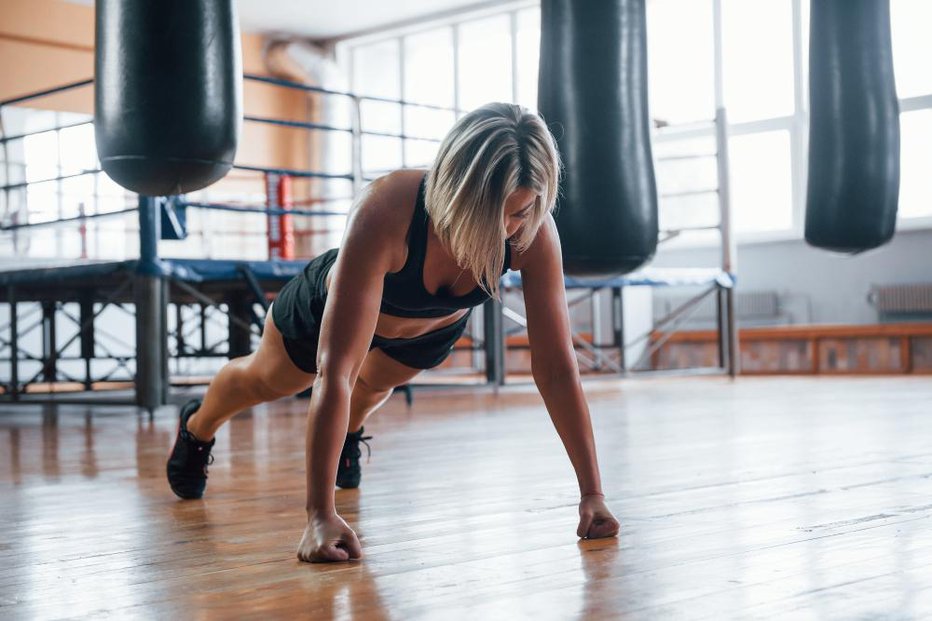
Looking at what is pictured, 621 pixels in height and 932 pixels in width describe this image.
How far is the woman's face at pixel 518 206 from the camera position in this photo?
1505 millimetres

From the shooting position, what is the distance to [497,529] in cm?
177

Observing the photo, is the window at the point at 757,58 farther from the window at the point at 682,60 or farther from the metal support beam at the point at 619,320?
the metal support beam at the point at 619,320

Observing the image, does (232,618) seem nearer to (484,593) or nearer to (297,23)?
(484,593)

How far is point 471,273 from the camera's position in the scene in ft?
5.55

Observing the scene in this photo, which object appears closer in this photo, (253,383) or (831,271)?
(253,383)

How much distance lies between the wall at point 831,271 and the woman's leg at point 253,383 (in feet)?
24.5

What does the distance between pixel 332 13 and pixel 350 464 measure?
981 cm

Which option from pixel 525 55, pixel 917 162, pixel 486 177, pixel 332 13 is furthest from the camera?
pixel 332 13

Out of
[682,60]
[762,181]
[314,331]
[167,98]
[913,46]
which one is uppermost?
[682,60]

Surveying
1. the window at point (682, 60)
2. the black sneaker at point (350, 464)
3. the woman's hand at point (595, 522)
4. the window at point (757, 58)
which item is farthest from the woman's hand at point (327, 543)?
the window at point (682, 60)

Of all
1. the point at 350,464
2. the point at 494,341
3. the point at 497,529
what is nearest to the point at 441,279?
the point at 497,529

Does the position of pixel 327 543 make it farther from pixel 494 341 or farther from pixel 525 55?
pixel 525 55

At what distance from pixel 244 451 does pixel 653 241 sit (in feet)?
4.80


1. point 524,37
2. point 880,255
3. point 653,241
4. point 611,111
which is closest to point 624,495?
point 653,241
